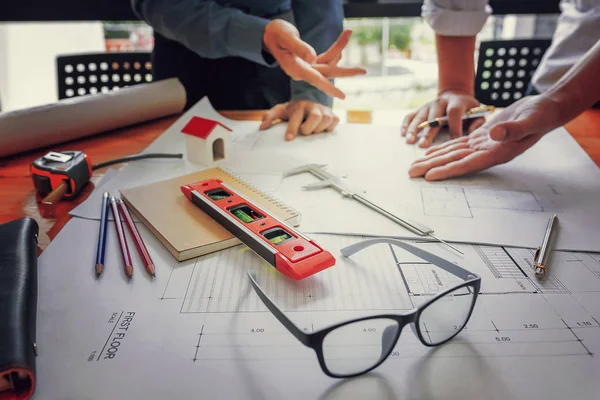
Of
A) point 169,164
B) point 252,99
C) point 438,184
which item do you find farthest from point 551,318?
point 252,99

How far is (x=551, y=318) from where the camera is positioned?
0.46 metres

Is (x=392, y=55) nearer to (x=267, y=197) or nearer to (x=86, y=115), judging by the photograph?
(x=86, y=115)

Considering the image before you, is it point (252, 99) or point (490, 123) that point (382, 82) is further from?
point (490, 123)

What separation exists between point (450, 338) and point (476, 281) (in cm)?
6

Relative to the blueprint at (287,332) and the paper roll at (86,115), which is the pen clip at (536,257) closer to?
the blueprint at (287,332)

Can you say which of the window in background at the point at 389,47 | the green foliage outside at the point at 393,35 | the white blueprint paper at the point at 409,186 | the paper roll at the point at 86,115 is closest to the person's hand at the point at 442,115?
the white blueprint paper at the point at 409,186

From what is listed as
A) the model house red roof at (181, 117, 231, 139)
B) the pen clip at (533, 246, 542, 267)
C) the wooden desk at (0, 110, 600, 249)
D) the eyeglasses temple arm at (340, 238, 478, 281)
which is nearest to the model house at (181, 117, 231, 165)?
the model house red roof at (181, 117, 231, 139)

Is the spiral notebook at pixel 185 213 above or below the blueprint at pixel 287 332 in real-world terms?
above

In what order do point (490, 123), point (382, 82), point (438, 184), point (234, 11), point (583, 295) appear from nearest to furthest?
1. point (583, 295)
2. point (438, 184)
3. point (490, 123)
4. point (234, 11)
5. point (382, 82)

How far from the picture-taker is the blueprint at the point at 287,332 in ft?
1.28

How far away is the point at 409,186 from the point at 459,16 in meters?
0.56

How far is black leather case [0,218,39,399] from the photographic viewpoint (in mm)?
371

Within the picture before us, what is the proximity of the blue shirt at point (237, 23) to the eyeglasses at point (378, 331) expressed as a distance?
27.5 inches

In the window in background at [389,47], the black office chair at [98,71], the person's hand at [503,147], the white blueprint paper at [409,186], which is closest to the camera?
the white blueprint paper at [409,186]
